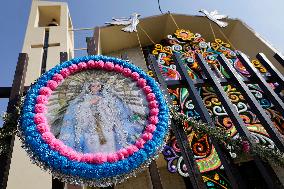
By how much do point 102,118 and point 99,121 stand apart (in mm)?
37

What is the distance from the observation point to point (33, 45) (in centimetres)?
539

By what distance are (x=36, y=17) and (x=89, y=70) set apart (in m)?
4.23

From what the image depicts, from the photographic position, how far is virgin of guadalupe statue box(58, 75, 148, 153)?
7.17 feet

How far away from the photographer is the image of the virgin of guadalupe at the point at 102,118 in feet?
7.19

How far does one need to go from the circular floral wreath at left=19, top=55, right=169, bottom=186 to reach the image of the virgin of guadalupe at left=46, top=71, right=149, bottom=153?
7 cm

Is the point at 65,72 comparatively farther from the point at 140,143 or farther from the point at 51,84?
the point at 140,143

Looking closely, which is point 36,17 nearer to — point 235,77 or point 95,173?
point 235,77

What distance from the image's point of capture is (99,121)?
238 cm

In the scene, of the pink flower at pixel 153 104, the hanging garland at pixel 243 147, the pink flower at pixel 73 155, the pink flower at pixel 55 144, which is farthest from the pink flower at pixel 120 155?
the hanging garland at pixel 243 147

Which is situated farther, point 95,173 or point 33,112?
point 33,112

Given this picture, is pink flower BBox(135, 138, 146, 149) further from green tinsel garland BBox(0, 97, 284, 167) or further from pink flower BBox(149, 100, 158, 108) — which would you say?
green tinsel garland BBox(0, 97, 284, 167)

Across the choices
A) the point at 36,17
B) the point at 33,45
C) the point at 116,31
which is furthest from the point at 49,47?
the point at 116,31

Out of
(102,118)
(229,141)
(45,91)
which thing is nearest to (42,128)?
(45,91)

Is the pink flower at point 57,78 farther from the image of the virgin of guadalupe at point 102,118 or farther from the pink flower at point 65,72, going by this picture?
the image of the virgin of guadalupe at point 102,118
